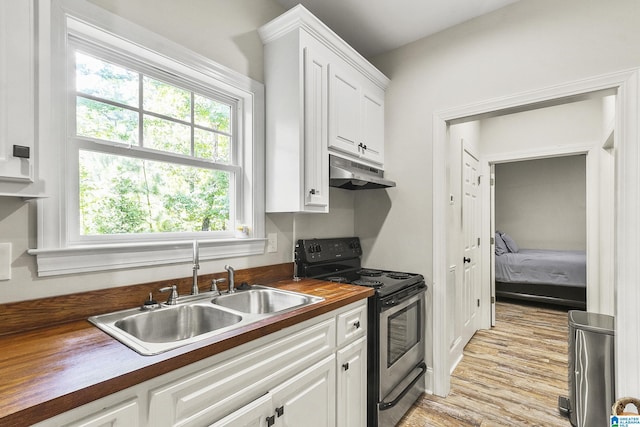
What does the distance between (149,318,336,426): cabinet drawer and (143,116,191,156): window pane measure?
1143mm

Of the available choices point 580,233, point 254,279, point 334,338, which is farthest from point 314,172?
point 580,233

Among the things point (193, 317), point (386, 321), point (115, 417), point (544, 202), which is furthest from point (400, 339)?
point (544, 202)

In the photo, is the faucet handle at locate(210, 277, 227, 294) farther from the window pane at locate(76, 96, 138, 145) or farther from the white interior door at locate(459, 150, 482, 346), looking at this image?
the white interior door at locate(459, 150, 482, 346)

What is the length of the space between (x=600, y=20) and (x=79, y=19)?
106 inches

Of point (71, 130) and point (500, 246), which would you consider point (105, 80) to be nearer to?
point (71, 130)

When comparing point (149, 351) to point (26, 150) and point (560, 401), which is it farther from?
point (560, 401)

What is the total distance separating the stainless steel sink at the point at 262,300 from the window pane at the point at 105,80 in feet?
3.62

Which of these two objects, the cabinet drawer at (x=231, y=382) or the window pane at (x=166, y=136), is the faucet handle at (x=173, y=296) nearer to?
the cabinet drawer at (x=231, y=382)

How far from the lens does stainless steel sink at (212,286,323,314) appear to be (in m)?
1.68

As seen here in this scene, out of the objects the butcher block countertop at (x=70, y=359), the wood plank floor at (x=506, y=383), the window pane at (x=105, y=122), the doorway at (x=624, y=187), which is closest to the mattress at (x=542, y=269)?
the wood plank floor at (x=506, y=383)

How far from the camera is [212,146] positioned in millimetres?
1890

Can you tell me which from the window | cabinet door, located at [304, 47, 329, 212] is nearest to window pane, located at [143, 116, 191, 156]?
the window

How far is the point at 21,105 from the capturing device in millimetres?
938

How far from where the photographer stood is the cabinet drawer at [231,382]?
0.92 meters
